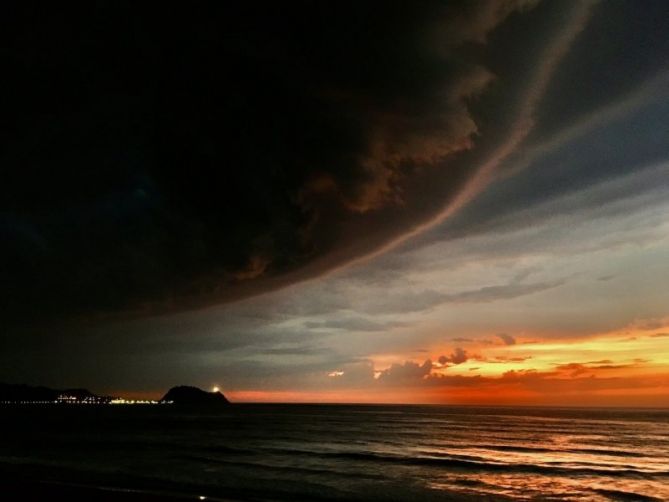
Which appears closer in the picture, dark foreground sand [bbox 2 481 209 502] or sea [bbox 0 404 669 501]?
dark foreground sand [bbox 2 481 209 502]

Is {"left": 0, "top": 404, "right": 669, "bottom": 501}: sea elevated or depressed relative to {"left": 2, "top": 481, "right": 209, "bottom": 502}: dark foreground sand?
depressed

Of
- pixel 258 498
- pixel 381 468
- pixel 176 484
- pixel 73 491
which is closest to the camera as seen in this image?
pixel 73 491

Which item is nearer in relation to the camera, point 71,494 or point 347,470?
point 71,494

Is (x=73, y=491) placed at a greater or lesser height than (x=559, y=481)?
greater

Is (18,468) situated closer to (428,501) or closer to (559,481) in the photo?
(428,501)

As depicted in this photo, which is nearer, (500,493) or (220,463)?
(500,493)

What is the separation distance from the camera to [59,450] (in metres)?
46.3

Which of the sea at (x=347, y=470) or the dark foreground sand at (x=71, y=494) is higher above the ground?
the dark foreground sand at (x=71, y=494)

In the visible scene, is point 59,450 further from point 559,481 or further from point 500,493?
point 559,481

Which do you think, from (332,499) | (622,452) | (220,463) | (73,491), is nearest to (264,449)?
(220,463)

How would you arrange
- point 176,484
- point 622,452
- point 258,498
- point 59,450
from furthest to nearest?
point 622,452
point 59,450
point 176,484
point 258,498

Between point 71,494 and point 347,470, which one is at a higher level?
point 71,494

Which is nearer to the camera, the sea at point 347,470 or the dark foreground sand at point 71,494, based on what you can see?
the dark foreground sand at point 71,494

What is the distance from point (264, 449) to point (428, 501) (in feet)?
87.8
